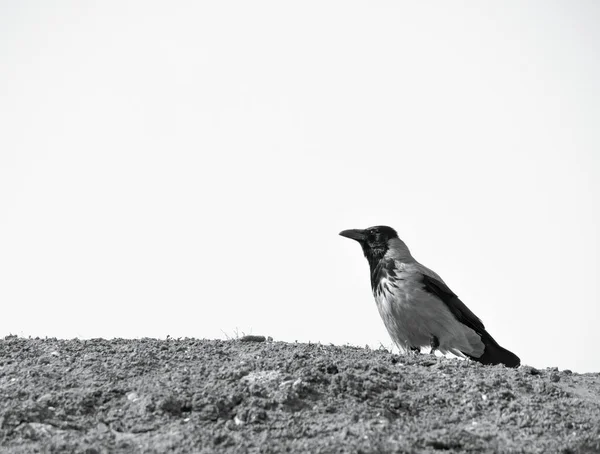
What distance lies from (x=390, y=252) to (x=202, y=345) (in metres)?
4.32

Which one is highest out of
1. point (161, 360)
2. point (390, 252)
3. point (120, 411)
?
point (390, 252)

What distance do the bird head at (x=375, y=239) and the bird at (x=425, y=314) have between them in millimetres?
221

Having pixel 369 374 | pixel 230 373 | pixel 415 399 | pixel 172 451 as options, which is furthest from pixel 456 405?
pixel 172 451

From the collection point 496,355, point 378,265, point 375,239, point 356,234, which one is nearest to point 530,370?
point 496,355

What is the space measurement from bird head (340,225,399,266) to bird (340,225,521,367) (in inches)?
8.7

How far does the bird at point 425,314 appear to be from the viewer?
11.1m

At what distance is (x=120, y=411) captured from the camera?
22.6 feet

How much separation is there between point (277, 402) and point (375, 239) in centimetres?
607

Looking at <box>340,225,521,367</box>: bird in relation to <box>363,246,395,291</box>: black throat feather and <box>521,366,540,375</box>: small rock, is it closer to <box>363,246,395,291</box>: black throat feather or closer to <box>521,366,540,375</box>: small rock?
<box>363,246,395,291</box>: black throat feather

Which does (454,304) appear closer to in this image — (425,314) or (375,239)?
(425,314)

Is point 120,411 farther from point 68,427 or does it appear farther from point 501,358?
point 501,358

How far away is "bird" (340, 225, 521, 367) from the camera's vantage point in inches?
437

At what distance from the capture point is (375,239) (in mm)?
12680

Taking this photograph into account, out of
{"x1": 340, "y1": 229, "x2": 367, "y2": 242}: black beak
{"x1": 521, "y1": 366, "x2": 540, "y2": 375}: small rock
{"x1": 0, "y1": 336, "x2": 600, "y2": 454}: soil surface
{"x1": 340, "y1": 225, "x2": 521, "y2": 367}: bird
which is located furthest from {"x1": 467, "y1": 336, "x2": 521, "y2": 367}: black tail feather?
{"x1": 521, "y1": 366, "x2": 540, "y2": 375}: small rock
